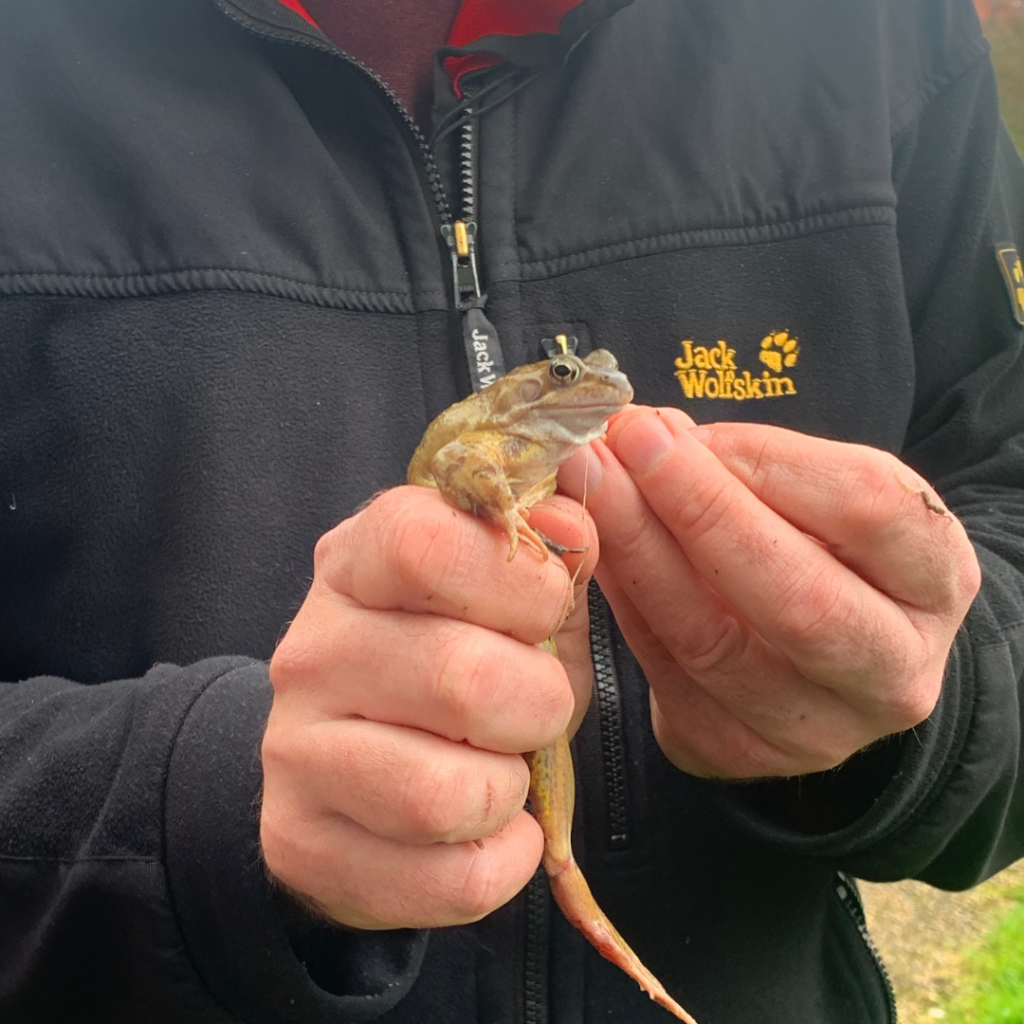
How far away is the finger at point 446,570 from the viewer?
50.8 inches

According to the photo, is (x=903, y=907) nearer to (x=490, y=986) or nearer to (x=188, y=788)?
(x=490, y=986)

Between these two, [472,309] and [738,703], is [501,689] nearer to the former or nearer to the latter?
[738,703]

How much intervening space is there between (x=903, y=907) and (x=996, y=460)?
13.1 feet

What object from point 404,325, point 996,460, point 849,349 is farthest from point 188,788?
point 996,460

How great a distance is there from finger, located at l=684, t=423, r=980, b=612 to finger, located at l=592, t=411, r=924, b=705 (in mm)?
38

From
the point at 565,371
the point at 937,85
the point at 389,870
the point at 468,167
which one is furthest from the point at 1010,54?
the point at 389,870

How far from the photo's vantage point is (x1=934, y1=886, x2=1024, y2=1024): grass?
4217mm

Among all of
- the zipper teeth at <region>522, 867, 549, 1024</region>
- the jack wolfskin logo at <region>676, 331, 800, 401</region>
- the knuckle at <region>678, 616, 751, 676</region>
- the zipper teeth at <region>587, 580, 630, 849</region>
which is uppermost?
the jack wolfskin logo at <region>676, 331, 800, 401</region>

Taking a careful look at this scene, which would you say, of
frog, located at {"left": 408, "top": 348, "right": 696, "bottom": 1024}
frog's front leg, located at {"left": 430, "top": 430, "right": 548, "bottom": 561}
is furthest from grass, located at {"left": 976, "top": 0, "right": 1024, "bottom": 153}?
frog's front leg, located at {"left": 430, "top": 430, "right": 548, "bottom": 561}

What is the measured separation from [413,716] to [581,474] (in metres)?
0.58

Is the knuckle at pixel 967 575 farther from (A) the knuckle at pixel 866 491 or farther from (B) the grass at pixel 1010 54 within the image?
(B) the grass at pixel 1010 54

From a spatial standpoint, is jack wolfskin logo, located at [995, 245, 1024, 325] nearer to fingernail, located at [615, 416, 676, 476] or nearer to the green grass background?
fingernail, located at [615, 416, 676, 476]

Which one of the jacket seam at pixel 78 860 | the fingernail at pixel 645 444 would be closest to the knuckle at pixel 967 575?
the fingernail at pixel 645 444

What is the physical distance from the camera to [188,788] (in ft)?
5.32
